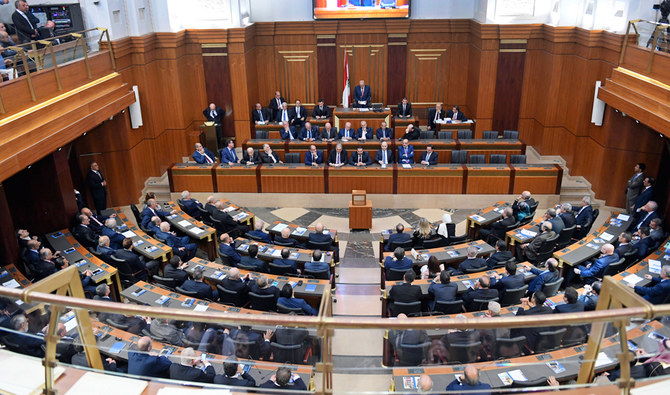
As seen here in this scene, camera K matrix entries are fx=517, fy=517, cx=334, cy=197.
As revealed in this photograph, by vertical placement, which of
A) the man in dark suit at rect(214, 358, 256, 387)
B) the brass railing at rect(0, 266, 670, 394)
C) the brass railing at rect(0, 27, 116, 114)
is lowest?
the man in dark suit at rect(214, 358, 256, 387)

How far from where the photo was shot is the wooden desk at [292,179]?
41.5 feet

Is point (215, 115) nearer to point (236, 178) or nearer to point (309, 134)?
point (309, 134)

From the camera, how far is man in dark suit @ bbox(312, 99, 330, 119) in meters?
Answer: 16.3

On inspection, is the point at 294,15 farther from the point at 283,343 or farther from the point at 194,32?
the point at 283,343

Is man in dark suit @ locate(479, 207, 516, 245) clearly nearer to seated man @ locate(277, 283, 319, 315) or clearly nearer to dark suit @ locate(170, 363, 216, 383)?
seated man @ locate(277, 283, 319, 315)

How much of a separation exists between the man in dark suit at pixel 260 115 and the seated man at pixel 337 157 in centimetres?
375

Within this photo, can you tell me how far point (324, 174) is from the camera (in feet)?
41.5

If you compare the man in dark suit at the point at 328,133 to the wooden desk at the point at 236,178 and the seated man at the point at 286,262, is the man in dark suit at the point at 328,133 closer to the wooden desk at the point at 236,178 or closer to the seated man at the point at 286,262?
the wooden desk at the point at 236,178

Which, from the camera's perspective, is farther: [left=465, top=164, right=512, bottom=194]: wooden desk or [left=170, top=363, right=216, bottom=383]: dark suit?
[left=465, top=164, right=512, bottom=194]: wooden desk

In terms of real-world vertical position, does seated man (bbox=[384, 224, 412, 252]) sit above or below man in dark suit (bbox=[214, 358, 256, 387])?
below

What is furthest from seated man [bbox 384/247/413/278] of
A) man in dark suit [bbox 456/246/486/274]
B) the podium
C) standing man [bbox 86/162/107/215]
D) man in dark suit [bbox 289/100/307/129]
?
man in dark suit [bbox 289/100/307/129]

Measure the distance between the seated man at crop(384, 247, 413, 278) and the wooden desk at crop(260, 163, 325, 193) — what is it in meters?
4.55

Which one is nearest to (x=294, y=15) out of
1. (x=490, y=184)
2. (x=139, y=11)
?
(x=139, y=11)

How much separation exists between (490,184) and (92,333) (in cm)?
1068
